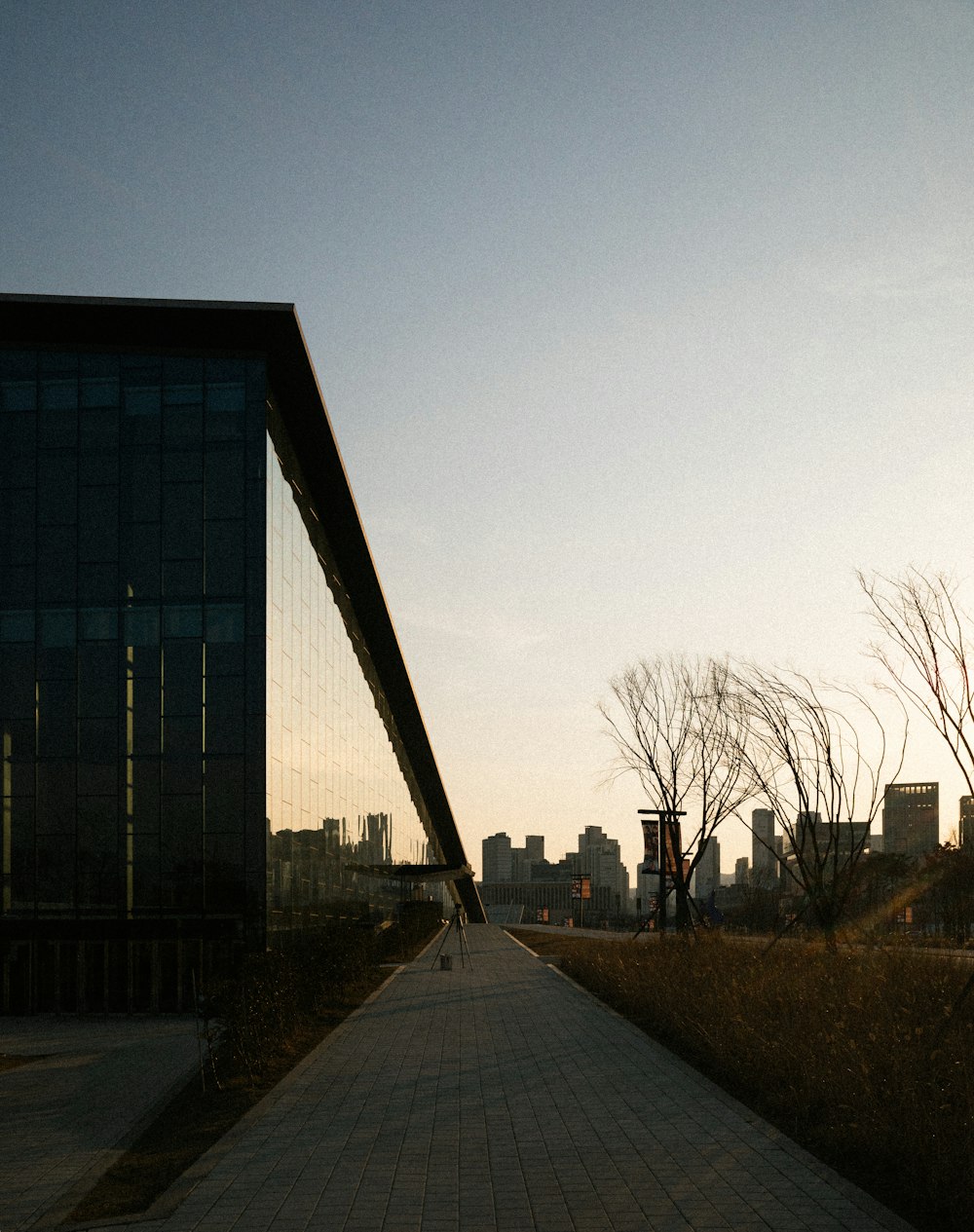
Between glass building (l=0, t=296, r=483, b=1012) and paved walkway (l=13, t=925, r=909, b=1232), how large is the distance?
7802 millimetres

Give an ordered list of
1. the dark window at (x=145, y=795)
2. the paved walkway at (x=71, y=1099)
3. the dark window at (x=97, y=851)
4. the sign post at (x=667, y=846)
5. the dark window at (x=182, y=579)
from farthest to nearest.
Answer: the sign post at (x=667, y=846) → the dark window at (x=182, y=579) → the dark window at (x=145, y=795) → the dark window at (x=97, y=851) → the paved walkway at (x=71, y=1099)

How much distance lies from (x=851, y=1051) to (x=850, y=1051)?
67 mm

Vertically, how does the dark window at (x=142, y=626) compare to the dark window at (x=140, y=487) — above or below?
below

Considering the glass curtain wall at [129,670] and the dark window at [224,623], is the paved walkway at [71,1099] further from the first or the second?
the dark window at [224,623]

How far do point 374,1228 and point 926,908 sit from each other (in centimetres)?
7472

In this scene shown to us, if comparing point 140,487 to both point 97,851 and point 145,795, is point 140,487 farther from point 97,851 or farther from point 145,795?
point 97,851

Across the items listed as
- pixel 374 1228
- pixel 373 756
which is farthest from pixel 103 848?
pixel 373 756

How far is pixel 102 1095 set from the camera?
12445 mm

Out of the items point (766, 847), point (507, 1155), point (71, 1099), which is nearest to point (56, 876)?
point (71, 1099)

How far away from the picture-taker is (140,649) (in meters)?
23.2

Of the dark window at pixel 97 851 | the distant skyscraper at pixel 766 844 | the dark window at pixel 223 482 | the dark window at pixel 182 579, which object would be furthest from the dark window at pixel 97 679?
the distant skyscraper at pixel 766 844

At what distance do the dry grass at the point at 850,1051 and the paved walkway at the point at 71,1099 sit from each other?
18.2 feet

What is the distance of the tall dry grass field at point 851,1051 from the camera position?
814 cm

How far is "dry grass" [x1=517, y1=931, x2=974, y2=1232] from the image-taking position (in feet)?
26.7
